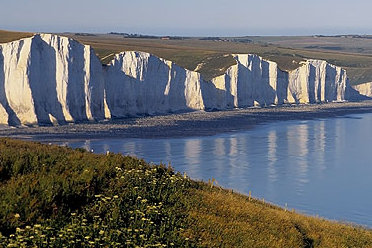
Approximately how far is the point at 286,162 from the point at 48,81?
2645 centimetres

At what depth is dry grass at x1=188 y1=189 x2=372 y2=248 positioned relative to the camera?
938 centimetres

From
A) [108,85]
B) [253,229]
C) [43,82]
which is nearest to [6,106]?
[43,82]

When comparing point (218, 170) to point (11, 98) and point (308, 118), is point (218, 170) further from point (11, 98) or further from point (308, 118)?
point (308, 118)

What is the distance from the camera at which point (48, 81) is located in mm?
60531

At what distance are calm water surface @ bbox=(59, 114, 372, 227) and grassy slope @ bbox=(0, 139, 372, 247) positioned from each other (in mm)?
14908

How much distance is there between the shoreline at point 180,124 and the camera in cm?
5347

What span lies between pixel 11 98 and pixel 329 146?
2873 centimetres

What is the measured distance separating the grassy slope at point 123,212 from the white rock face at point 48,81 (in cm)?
4811

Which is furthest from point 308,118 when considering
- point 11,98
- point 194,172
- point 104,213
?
point 104,213

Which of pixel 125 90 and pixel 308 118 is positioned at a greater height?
pixel 125 90

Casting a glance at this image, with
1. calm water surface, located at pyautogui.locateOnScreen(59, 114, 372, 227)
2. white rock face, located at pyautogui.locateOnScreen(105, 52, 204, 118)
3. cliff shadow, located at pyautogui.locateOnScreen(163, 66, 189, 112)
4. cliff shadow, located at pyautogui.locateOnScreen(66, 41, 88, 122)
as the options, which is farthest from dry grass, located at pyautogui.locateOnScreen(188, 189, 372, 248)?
cliff shadow, located at pyautogui.locateOnScreen(163, 66, 189, 112)

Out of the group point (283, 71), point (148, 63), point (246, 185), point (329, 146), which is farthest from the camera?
point (283, 71)

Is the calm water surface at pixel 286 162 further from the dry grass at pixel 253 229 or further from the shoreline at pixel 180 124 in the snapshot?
the dry grass at pixel 253 229

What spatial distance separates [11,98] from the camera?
5847 centimetres
